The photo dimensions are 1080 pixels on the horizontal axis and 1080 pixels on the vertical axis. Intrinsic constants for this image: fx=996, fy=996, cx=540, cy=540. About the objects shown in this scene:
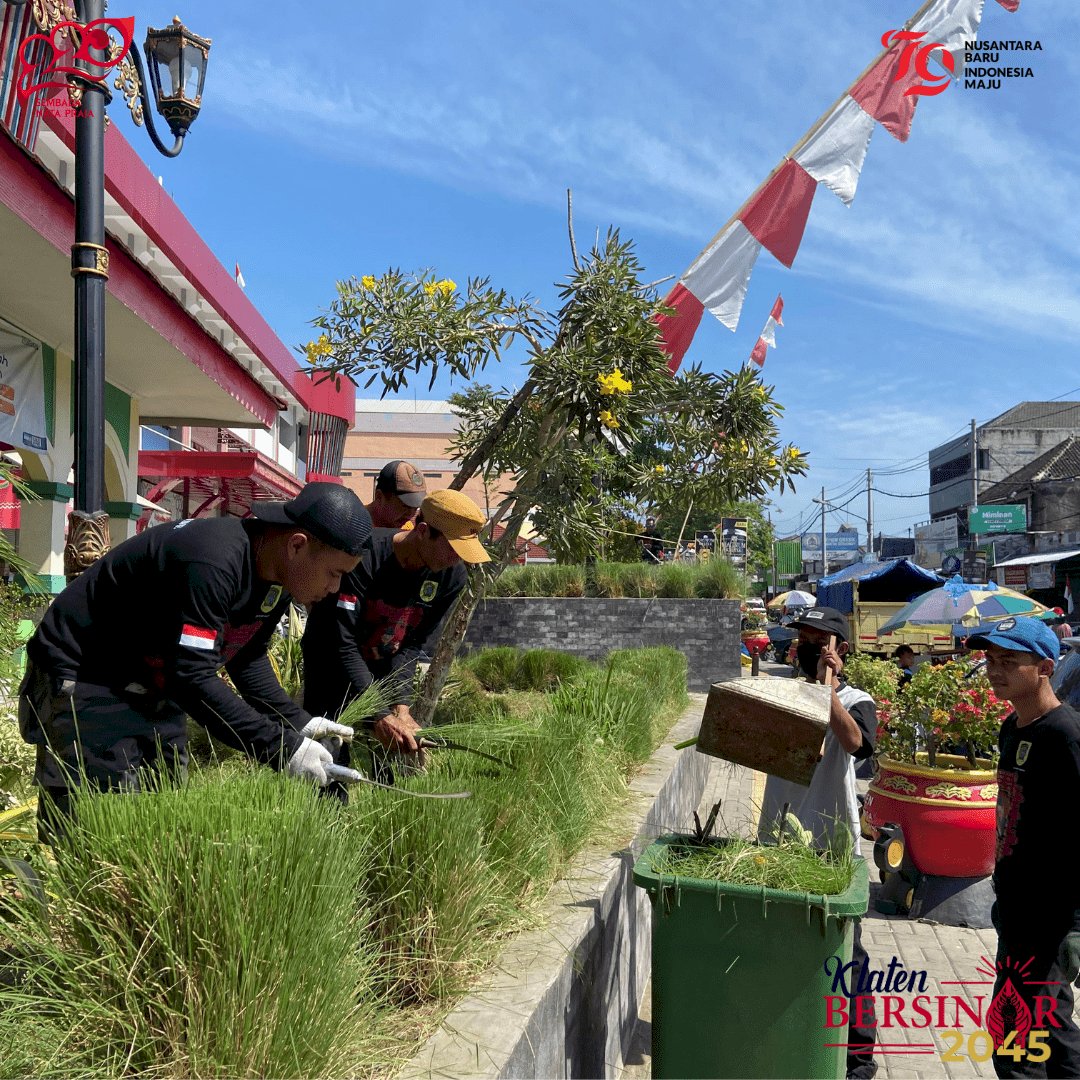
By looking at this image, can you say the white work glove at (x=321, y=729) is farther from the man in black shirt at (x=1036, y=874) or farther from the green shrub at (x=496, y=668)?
the green shrub at (x=496, y=668)

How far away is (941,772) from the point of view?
6141 mm

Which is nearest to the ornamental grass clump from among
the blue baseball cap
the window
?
the blue baseball cap

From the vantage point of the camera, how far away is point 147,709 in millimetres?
2992

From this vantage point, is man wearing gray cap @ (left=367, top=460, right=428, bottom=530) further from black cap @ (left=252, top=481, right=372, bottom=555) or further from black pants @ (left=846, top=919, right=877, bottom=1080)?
black pants @ (left=846, top=919, right=877, bottom=1080)

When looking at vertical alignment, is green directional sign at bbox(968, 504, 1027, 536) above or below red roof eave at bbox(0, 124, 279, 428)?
above

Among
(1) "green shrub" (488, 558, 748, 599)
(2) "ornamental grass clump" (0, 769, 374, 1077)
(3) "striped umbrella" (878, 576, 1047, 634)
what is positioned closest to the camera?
(2) "ornamental grass clump" (0, 769, 374, 1077)

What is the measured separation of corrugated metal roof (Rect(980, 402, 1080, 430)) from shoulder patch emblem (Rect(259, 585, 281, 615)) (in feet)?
215

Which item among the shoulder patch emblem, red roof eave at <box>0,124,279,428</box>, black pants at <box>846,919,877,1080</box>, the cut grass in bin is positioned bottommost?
black pants at <box>846,919,877,1080</box>

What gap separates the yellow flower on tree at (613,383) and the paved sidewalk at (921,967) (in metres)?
2.48

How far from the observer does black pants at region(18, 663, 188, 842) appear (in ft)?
9.34

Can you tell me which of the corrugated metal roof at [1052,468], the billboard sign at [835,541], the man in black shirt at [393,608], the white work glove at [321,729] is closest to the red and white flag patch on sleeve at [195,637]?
the white work glove at [321,729]

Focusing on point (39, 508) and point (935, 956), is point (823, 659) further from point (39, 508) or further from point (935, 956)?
point (39, 508)

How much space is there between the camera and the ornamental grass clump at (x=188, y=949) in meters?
1.98

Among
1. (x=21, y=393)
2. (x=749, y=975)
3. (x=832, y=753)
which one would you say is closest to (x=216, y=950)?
(x=749, y=975)
